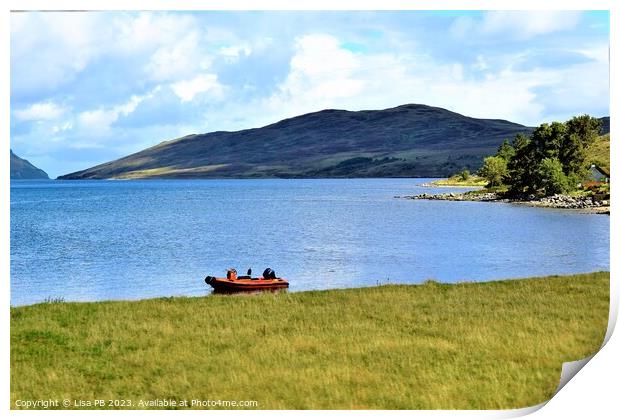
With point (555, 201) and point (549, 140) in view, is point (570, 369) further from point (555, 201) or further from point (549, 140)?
point (549, 140)

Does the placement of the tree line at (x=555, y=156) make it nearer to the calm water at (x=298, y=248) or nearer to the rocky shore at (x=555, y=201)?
the rocky shore at (x=555, y=201)

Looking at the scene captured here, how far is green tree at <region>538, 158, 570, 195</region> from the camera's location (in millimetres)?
111688

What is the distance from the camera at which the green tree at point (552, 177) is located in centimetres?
11169

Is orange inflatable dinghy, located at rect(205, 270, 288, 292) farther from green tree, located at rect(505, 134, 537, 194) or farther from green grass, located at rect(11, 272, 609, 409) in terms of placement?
green tree, located at rect(505, 134, 537, 194)

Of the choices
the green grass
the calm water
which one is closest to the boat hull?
the calm water

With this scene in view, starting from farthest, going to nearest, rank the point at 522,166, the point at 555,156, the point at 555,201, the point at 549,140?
the point at 522,166 → the point at 555,201 → the point at 549,140 → the point at 555,156

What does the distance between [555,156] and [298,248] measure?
2339 inches

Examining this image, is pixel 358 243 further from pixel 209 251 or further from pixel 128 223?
pixel 128 223

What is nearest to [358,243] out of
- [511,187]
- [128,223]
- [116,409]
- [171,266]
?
[171,266]

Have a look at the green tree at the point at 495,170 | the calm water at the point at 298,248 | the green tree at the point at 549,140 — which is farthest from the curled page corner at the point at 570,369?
the green tree at the point at 495,170

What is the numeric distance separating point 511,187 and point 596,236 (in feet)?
Result: 226

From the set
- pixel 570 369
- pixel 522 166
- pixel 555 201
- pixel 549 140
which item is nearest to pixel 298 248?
pixel 570 369

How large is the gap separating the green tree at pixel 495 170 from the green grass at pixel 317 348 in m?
130

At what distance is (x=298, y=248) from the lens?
70.3m
